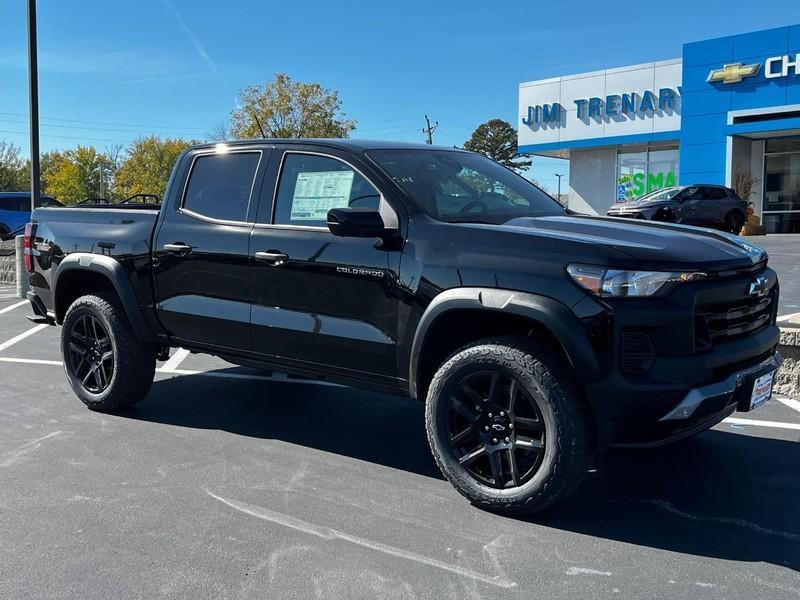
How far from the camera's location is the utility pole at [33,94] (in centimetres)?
1280

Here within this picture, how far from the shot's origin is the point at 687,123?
29.0 m

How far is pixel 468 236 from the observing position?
12.2ft

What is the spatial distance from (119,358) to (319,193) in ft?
6.58

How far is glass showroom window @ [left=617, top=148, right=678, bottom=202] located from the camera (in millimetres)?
32844

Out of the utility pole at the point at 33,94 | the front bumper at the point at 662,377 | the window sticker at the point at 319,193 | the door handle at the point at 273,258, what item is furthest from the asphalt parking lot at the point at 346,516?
the utility pole at the point at 33,94

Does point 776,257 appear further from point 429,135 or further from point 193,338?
point 429,135

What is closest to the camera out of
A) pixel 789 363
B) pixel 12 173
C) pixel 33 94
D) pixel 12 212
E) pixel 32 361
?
pixel 789 363

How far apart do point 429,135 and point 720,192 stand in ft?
152

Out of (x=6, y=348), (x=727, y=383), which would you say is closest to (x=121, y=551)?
(x=727, y=383)

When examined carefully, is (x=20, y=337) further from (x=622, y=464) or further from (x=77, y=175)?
(x=77, y=175)

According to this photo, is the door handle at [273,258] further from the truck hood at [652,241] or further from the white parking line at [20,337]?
the white parking line at [20,337]

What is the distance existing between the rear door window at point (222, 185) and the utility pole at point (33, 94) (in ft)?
29.7

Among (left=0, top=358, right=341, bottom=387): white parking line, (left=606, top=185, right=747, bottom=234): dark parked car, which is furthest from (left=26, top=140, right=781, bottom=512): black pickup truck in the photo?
(left=606, top=185, right=747, bottom=234): dark parked car

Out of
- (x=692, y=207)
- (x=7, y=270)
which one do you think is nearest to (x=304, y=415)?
(x=7, y=270)
